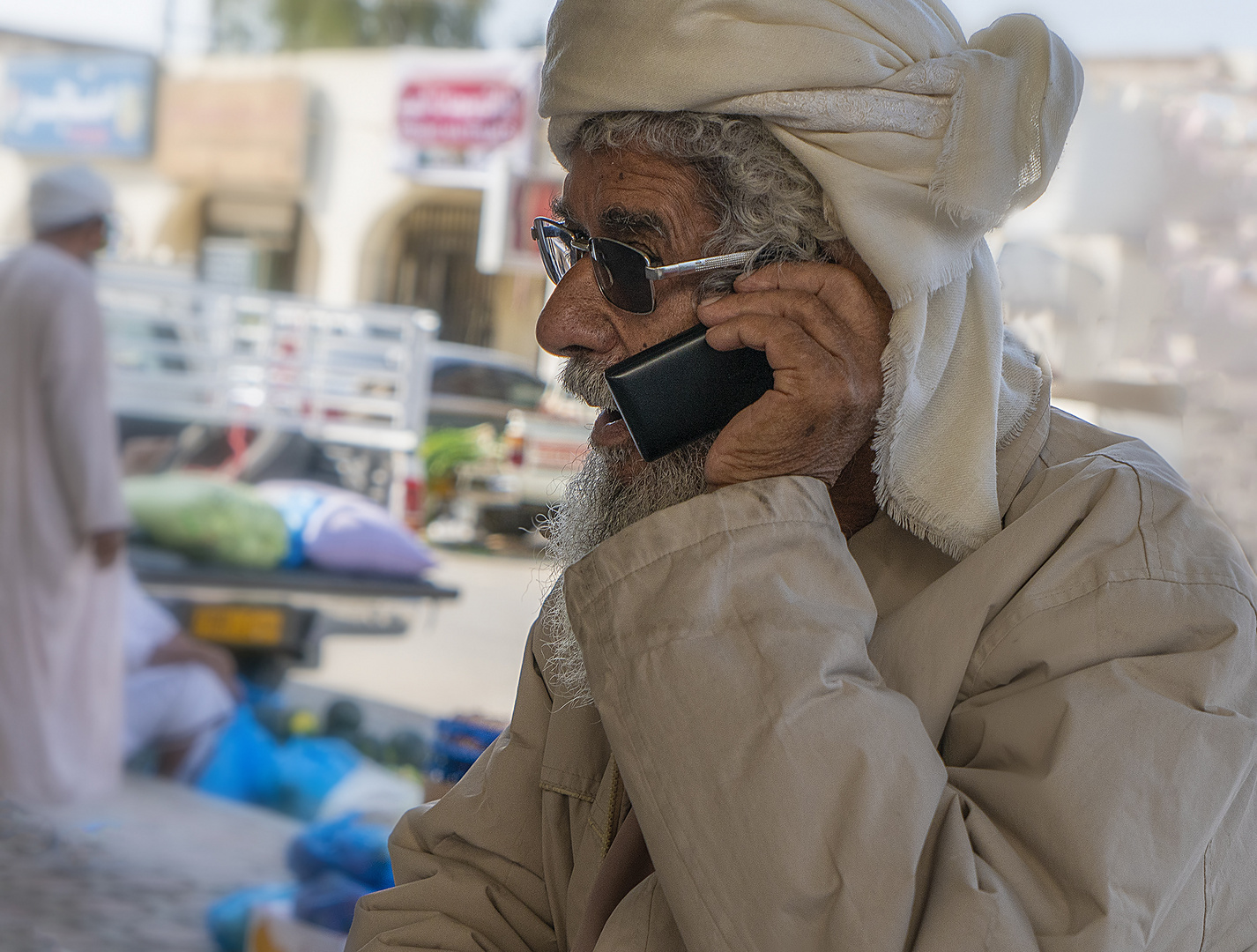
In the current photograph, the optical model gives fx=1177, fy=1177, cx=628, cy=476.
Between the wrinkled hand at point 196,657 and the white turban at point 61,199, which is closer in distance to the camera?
the white turban at point 61,199

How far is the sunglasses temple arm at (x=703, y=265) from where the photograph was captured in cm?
127

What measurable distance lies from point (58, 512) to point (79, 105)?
10.9 metres

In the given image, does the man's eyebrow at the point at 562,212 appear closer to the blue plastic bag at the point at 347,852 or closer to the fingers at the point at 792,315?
the fingers at the point at 792,315

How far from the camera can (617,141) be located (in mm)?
1315

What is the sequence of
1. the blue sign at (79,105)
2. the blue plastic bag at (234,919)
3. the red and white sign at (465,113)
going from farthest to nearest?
the blue sign at (79,105) → the red and white sign at (465,113) → the blue plastic bag at (234,919)

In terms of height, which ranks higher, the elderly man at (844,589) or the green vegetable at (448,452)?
the elderly man at (844,589)

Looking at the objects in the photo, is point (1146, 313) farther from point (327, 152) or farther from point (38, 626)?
point (327, 152)

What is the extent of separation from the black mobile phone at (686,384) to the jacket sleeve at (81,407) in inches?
161

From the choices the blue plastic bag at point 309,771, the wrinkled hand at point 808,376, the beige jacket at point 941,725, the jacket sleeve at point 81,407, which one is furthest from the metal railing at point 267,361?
the beige jacket at point 941,725

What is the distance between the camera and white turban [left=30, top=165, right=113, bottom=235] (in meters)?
4.82

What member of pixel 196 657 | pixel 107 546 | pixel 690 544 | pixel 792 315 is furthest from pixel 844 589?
pixel 196 657

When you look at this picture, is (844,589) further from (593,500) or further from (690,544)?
(593,500)

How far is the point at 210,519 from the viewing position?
5.78 m

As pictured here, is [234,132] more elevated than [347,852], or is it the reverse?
[234,132]
